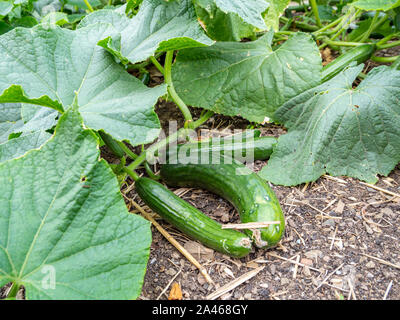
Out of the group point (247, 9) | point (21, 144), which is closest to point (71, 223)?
point (21, 144)

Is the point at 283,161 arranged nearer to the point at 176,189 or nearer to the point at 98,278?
the point at 176,189

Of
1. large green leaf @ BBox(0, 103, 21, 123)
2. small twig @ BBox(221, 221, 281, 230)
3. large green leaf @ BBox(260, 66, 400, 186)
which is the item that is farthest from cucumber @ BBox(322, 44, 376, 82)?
large green leaf @ BBox(0, 103, 21, 123)

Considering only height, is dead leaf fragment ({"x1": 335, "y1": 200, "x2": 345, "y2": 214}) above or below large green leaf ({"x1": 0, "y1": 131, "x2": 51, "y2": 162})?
below

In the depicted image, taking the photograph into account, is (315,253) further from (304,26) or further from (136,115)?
(304,26)

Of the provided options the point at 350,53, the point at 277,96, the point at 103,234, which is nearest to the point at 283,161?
the point at 277,96

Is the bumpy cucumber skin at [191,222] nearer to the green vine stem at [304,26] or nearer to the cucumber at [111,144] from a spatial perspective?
the cucumber at [111,144]

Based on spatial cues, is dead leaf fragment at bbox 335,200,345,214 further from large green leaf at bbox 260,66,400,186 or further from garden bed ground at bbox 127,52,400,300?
large green leaf at bbox 260,66,400,186

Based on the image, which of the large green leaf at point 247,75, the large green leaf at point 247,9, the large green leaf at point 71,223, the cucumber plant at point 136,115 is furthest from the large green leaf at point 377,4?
the large green leaf at point 71,223
